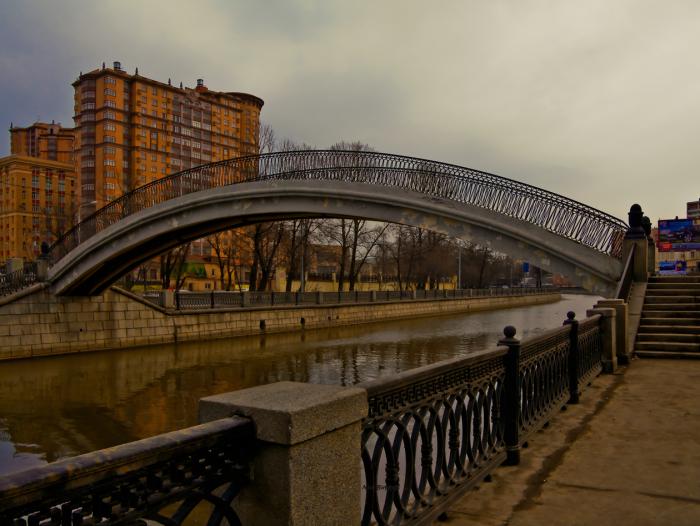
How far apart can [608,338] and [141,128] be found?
78835 mm

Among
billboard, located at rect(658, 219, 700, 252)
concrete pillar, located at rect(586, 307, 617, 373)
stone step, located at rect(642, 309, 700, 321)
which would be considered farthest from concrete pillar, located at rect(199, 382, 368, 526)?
billboard, located at rect(658, 219, 700, 252)

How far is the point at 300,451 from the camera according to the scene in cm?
219

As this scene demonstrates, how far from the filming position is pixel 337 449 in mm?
2436

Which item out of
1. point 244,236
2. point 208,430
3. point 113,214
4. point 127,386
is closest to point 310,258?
point 244,236

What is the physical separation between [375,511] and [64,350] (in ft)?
68.8

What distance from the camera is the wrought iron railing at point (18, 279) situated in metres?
20.9

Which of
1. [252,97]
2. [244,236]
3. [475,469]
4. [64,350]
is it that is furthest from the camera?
[252,97]

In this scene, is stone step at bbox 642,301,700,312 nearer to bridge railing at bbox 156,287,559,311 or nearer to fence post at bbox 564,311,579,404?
fence post at bbox 564,311,579,404

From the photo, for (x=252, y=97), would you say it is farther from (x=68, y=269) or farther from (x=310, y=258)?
(x=68, y=269)

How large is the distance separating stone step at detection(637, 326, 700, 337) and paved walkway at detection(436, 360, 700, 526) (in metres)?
4.19

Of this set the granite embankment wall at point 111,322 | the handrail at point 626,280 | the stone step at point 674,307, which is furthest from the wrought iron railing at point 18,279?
the stone step at point 674,307

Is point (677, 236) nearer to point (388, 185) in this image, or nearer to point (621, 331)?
point (388, 185)

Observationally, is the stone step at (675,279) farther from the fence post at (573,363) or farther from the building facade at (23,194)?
the building facade at (23,194)

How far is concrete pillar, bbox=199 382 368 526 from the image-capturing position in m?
2.15
